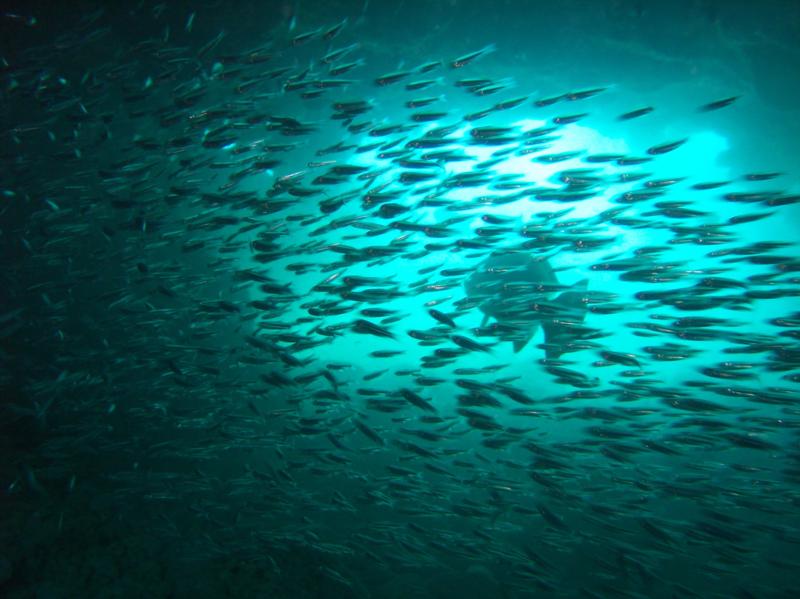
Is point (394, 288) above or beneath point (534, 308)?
above

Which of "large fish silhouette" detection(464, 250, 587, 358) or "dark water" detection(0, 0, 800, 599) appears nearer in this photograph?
"dark water" detection(0, 0, 800, 599)

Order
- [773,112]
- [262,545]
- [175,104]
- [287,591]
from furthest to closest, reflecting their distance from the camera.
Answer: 1. [773,112]
2. [262,545]
3. [287,591]
4. [175,104]

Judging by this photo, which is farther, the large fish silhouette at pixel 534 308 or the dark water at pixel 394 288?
the large fish silhouette at pixel 534 308

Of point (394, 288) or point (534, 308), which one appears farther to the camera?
point (534, 308)

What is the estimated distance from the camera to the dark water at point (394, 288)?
5840mm

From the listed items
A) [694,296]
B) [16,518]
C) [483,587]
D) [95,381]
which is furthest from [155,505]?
[694,296]

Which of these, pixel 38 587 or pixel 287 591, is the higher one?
pixel 38 587

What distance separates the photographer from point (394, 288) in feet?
19.0

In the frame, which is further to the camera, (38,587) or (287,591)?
(287,591)

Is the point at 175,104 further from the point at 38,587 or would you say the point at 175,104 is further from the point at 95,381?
the point at 38,587

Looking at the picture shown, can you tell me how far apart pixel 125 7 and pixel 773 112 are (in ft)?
54.1

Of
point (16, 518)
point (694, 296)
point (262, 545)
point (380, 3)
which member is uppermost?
point (380, 3)

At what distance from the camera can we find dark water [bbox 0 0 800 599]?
19.2 feet

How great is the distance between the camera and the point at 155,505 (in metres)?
10.3
